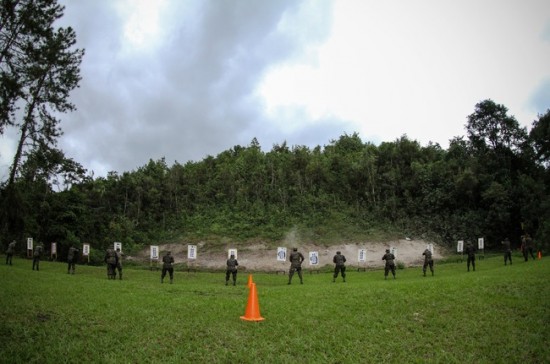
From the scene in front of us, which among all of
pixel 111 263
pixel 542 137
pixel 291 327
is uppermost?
pixel 542 137

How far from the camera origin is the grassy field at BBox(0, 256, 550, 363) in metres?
9.88

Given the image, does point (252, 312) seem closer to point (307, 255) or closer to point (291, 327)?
point (291, 327)

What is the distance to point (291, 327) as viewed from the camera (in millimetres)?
12016

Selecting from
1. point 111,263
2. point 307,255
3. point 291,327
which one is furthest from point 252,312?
point 307,255

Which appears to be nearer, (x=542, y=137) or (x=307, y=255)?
(x=307, y=255)

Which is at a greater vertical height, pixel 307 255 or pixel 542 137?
pixel 542 137

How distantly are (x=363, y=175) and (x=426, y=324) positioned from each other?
5459cm

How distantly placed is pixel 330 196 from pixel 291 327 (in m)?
53.2

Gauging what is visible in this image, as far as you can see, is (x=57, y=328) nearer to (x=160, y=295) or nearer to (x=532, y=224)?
(x=160, y=295)

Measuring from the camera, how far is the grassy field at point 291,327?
988cm

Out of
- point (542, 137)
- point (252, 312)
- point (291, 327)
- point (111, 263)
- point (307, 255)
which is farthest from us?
point (542, 137)

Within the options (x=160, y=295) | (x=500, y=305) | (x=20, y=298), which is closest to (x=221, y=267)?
(x=160, y=295)

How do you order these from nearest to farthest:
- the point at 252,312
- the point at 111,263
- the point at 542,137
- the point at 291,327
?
1. the point at 291,327
2. the point at 252,312
3. the point at 111,263
4. the point at 542,137

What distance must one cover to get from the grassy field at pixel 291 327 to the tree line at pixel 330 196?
26.6 m
